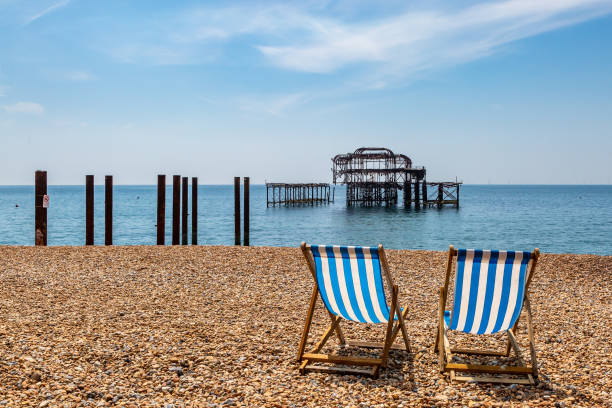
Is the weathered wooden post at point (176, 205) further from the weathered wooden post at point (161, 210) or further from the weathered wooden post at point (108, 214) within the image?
the weathered wooden post at point (108, 214)

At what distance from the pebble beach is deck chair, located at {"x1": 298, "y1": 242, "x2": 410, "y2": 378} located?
125 mm

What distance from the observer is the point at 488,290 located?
356 cm

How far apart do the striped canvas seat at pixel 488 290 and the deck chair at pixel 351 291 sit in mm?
454

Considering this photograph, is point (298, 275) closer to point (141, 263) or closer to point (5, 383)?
point (141, 263)

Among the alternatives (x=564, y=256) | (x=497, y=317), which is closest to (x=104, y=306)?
(x=497, y=317)

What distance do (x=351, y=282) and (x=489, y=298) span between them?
3.07ft

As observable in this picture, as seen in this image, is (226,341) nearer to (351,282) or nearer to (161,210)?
(351,282)

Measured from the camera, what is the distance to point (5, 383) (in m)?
3.22

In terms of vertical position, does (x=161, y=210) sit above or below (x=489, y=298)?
above

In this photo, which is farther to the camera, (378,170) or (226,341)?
(378,170)

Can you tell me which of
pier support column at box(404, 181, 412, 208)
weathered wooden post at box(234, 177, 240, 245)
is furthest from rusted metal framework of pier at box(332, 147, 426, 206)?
weathered wooden post at box(234, 177, 240, 245)

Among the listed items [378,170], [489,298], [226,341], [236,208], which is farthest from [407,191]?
[489,298]

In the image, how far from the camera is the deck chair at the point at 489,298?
11.4 feet

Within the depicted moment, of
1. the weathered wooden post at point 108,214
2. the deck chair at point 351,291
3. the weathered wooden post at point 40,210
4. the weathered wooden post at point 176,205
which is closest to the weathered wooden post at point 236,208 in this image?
the weathered wooden post at point 176,205
